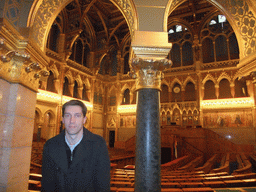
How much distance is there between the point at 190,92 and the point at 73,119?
17733mm

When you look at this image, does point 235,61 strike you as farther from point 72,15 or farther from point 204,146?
point 72,15

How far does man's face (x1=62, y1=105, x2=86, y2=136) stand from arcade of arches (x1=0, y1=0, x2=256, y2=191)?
261 centimetres

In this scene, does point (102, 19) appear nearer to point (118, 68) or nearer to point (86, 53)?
point (86, 53)

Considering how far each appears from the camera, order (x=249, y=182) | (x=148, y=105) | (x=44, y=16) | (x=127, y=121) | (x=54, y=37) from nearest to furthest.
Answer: (x=148, y=105) → (x=249, y=182) → (x=44, y=16) → (x=54, y=37) → (x=127, y=121)

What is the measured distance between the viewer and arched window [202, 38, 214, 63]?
1783 cm

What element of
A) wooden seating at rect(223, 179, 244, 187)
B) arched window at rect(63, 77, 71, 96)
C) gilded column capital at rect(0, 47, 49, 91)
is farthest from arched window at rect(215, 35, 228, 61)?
gilded column capital at rect(0, 47, 49, 91)

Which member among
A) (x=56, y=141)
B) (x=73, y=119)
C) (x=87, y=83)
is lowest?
(x=56, y=141)

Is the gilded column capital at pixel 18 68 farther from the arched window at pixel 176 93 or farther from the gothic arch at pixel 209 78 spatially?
the gothic arch at pixel 209 78

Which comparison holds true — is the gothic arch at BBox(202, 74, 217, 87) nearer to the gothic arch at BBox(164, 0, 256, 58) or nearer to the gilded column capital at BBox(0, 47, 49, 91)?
the gothic arch at BBox(164, 0, 256, 58)

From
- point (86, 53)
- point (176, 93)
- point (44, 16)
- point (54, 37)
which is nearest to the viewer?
point (44, 16)

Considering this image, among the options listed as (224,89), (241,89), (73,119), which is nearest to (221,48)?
(224,89)

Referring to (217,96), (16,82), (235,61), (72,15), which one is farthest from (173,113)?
(16,82)

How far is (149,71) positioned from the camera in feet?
13.5

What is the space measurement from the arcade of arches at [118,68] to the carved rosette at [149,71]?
22 mm
